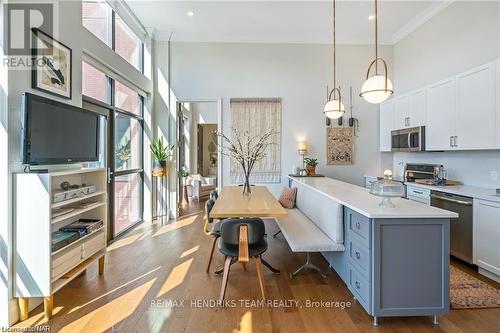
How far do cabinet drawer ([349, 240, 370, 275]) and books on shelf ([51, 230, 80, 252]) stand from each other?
2.56 meters

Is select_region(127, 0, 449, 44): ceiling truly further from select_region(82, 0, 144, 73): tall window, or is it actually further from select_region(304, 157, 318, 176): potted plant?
select_region(304, 157, 318, 176): potted plant

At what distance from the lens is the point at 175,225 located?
198 inches

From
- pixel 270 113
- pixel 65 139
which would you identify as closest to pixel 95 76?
pixel 65 139

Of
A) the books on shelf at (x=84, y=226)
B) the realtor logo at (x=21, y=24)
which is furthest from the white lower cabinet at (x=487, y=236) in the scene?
the realtor logo at (x=21, y=24)

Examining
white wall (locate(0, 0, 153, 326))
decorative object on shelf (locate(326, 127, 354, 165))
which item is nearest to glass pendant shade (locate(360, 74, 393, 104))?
white wall (locate(0, 0, 153, 326))

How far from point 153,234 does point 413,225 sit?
12.5ft

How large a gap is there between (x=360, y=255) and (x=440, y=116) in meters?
2.91

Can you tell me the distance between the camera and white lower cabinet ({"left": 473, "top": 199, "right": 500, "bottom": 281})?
2762 mm

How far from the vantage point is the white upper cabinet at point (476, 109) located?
3113 mm

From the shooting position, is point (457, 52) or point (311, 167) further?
point (311, 167)

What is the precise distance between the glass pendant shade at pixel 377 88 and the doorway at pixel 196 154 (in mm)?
3529

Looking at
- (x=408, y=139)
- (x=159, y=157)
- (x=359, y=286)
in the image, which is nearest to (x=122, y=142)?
(x=159, y=157)

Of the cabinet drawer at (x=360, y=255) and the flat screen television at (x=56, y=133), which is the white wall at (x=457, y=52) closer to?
the cabinet drawer at (x=360, y=255)

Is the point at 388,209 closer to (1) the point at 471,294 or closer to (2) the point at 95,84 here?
(1) the point at 471,294
